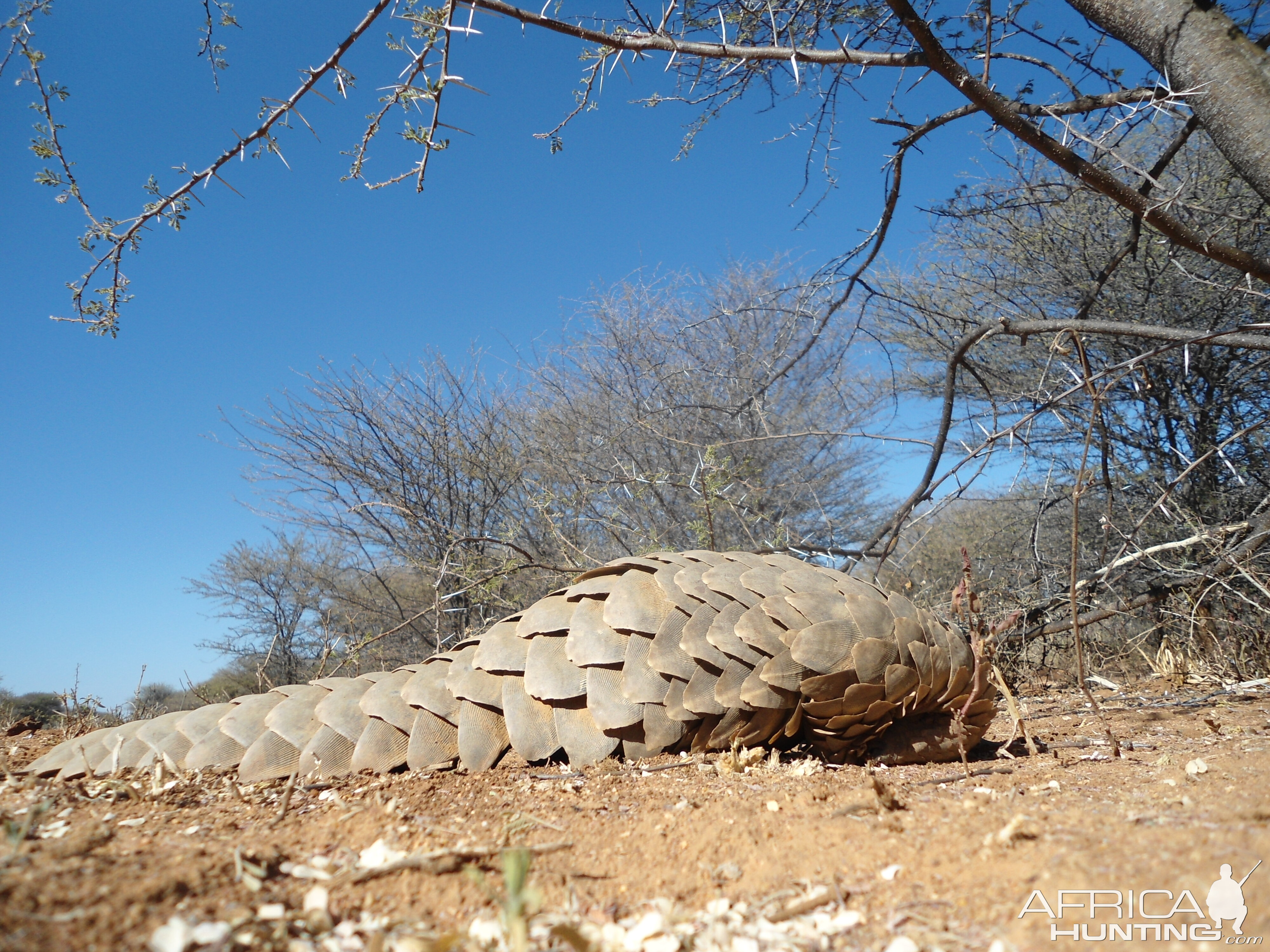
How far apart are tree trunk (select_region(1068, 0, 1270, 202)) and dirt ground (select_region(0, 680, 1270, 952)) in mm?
2034

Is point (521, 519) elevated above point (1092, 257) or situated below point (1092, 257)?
below

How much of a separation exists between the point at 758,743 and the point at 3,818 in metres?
1.61

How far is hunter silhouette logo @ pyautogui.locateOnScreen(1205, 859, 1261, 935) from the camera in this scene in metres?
0.93

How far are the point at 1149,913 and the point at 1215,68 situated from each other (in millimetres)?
2927

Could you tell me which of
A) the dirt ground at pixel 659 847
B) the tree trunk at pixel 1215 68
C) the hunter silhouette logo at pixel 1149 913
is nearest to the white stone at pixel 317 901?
the dirt ground at pixel 659 847

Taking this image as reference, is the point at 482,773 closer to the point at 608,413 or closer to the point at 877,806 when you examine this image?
the point at 877,806

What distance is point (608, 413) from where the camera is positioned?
883 cm

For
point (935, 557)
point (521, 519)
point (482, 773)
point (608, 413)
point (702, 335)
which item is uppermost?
point (702, 335)

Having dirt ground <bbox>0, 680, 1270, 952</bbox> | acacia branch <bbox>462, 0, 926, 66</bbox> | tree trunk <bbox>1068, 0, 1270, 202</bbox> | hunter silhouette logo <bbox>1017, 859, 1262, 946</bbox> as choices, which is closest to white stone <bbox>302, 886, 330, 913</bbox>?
dirt ground <bbox>0, 680, 1270, 952</bbox>

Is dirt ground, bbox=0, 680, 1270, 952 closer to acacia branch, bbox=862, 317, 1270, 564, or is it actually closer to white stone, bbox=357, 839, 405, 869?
white stone, bbox=357, 839, 405, 869

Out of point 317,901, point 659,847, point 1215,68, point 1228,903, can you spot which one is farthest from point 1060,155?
point 317,901

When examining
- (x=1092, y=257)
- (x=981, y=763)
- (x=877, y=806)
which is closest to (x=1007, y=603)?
(x=981, y=763)

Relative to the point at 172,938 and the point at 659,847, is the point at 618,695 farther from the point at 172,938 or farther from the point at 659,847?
the point at 172,938

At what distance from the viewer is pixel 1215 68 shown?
265cm
